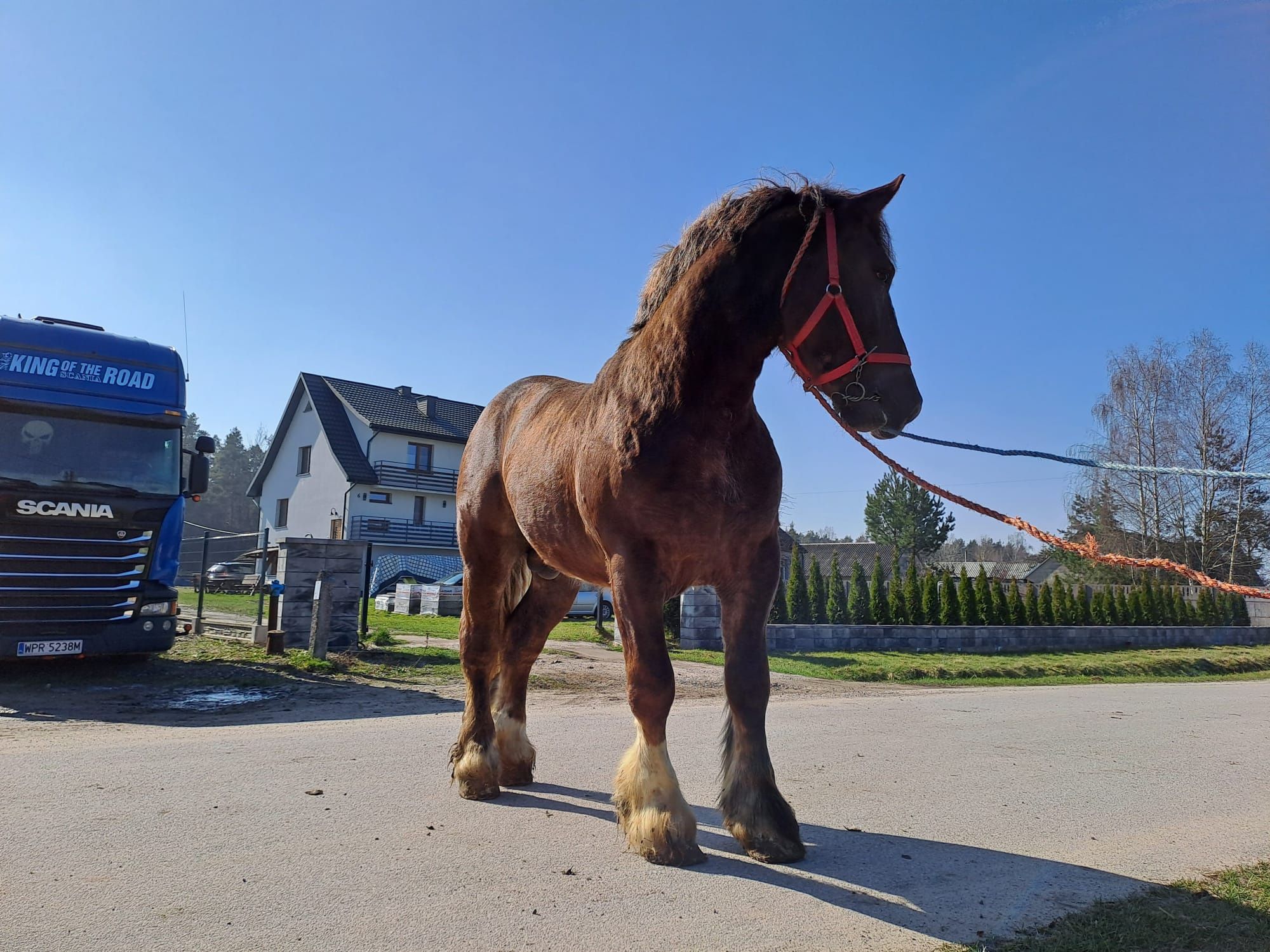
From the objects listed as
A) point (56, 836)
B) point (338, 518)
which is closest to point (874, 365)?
point (56, 836)

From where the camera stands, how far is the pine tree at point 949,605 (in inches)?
784

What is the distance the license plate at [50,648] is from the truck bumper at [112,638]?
0.08 ft

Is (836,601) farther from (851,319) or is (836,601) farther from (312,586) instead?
(851,319)

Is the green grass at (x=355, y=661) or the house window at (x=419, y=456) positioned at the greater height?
the house window at (x=419, y=456)

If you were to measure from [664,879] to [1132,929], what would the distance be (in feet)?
4.89

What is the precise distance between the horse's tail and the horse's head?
87.1 inches

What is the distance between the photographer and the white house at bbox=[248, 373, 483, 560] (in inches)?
1437

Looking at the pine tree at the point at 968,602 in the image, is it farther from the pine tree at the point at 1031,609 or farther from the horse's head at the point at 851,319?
the horse's head at the point at 851,319

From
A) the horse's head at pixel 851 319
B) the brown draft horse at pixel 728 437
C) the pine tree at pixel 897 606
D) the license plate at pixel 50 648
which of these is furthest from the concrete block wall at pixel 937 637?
the horse's head at pixel 851 319

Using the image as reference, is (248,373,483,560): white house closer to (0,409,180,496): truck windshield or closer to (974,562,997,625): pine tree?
(974,562,997,625): pine tree

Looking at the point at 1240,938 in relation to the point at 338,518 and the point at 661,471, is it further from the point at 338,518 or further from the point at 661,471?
the point at 338,518

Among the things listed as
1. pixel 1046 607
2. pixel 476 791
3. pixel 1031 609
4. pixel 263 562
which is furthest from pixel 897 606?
pixel 476 791

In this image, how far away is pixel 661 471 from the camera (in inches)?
128

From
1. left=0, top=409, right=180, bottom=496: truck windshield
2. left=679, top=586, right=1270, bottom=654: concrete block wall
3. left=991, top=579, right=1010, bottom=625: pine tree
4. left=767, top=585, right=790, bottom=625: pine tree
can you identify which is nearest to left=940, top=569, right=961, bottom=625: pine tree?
left=991, top=579, right=1010, bottom=625: pine tree
